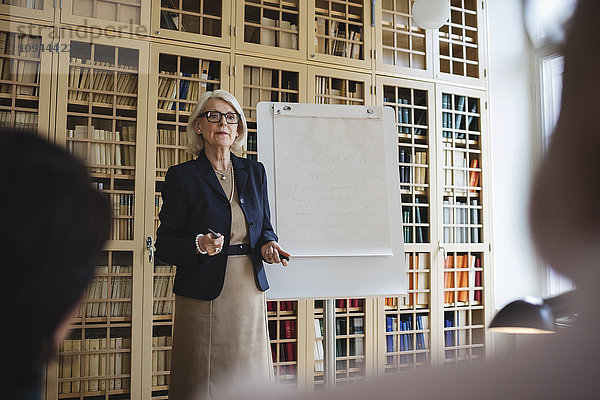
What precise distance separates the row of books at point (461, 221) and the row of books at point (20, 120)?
110 inches

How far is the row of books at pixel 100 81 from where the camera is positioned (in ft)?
10.3

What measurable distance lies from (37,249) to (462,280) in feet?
13.4

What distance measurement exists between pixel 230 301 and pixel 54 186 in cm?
195

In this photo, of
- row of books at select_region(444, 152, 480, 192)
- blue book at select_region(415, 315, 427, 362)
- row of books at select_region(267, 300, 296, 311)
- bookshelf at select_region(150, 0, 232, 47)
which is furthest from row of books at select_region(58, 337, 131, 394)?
row of books at select_region(444, 152, 480, 192)

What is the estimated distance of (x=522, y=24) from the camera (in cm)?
21

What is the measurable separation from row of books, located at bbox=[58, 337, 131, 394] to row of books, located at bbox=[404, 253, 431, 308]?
1.94 metres

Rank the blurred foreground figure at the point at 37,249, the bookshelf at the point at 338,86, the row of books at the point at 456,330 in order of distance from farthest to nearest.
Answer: the row of books at the point at 456,330, the bookshelf at the point at 338,86, the blurred foreground figure at the point at 37,249

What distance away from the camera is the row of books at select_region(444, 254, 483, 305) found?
13.2 ft

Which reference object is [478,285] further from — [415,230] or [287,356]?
[287,356]

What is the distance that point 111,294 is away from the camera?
3.16 m

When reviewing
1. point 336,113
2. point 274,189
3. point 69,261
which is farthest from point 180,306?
point 69,261

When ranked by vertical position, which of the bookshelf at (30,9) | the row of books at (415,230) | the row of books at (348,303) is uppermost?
the bookshelf at (30,9)

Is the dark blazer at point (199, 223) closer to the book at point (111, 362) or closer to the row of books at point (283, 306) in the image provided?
the book at point (111, 362)

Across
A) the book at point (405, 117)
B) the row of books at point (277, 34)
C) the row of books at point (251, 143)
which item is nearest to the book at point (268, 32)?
the row of books at point (277, 34)
